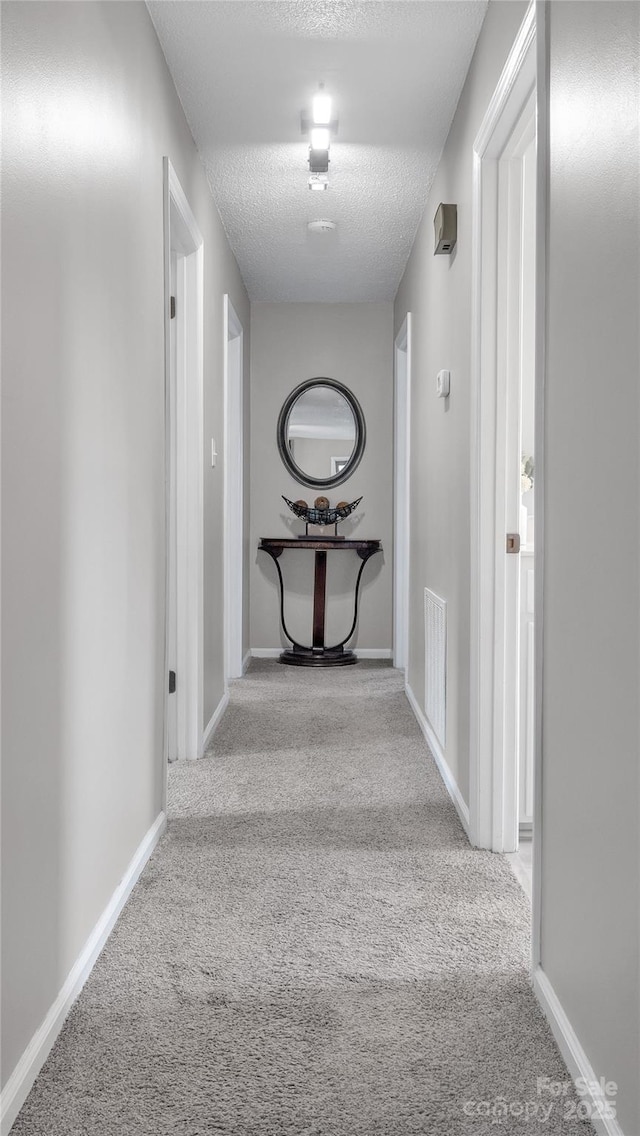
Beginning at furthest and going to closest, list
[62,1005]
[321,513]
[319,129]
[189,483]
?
1. [321,513]
2. [189,483]
3. [319,129]
4. [62,1005]

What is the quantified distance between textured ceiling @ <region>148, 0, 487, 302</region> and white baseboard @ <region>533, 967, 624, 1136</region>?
248cm

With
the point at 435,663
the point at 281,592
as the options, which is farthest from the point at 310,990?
the point at 281,592

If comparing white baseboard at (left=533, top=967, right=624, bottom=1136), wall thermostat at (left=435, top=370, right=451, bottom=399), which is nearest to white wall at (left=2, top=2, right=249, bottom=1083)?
white baseboard at (left=533, top=967, right=624, bottom=1136)

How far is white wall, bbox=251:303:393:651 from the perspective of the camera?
599 centimetres

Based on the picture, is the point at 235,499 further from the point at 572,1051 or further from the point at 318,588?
the point at 572,1051

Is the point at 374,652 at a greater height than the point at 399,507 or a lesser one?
lesser

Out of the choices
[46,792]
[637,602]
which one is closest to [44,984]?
[46,792]

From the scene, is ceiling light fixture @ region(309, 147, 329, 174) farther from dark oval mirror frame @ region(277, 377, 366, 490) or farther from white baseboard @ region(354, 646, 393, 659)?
white baseboard @ region(354, 646, 393, 659)

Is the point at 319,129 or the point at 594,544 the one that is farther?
the point at 319,129

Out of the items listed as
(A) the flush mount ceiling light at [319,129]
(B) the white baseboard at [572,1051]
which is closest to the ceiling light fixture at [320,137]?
(A) the flush mount ceiling light at [319,129]

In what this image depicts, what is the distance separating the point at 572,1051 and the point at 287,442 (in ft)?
16.1

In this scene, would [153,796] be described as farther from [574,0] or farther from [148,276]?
[574,0]

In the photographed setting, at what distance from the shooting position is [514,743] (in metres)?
2.51

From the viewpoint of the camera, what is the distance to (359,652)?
611 centimetres
